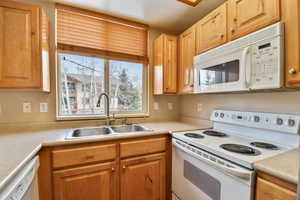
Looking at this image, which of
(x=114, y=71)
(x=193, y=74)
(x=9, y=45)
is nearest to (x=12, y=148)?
(x=9, y=45)

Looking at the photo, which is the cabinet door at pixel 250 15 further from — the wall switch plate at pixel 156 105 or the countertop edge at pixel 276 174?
the wall switch plate at pixel 156 105

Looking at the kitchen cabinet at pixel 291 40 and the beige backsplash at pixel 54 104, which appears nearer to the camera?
the kitchen cabinet at pixel 291 40

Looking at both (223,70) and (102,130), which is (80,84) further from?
(223,70)

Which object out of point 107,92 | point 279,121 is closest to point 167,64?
point 107,92

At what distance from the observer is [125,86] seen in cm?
212

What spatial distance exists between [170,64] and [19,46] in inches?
65.3

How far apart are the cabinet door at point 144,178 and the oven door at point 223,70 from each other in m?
0.93

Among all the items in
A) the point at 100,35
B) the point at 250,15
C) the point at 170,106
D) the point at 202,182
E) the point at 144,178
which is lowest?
the point at 144,178

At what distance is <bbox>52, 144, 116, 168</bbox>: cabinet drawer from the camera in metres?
1.13

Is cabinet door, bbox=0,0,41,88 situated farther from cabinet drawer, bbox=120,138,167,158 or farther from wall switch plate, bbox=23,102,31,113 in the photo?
cabinet drawer, bbox=120,138,167,158

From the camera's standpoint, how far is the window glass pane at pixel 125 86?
79.7 inches

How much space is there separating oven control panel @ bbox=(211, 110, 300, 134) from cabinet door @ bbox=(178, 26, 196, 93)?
0.50 metres

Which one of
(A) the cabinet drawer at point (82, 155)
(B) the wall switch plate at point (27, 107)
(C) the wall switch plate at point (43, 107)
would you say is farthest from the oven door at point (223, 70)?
(B) the wall switch plate at point (27, 107)

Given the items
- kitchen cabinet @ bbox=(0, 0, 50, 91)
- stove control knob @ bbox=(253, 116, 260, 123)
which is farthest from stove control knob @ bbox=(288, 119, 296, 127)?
kitchen cabinet @ bbox=(0, 0, 50, 91)
